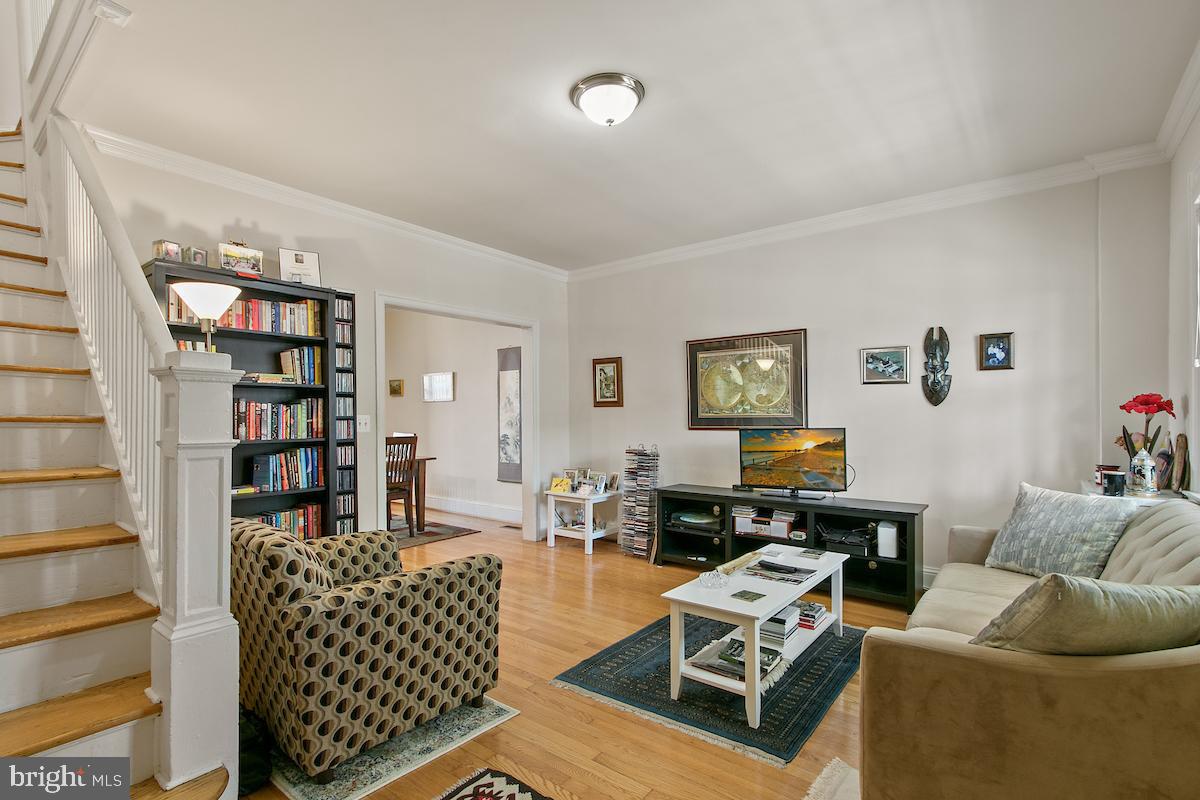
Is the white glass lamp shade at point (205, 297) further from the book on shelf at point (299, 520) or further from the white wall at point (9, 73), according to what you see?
the white wall at point (9, 73)

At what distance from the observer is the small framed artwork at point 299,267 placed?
12.2 ft

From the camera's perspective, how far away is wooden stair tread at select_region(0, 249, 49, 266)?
260cm

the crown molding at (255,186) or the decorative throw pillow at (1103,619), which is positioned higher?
the crown molding at (255,186)

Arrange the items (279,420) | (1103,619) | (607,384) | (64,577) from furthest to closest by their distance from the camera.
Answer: (607,384), (279,420), (64,577), (1103,619)

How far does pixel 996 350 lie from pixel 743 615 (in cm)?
275

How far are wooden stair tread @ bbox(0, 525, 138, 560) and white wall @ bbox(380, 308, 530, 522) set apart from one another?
4.63 m

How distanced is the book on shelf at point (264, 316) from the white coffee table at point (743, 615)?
111 inches

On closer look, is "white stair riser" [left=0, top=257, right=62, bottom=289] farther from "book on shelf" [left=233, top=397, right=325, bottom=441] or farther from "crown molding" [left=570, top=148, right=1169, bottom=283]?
"crown molding" [left=570, top=148, right=1169, bottom=283]

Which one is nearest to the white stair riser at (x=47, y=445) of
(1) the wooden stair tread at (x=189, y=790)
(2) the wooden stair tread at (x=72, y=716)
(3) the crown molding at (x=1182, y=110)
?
(2) the wooden stair tread at (x=72, y=716)

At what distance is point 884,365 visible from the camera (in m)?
4.25

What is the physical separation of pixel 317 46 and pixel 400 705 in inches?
103

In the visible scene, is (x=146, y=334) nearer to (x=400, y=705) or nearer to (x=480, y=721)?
(x=400, y=705)

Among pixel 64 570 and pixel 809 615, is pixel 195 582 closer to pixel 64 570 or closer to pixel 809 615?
pixel 64 570

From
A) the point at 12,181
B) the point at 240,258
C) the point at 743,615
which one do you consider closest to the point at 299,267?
the point at 240,258
